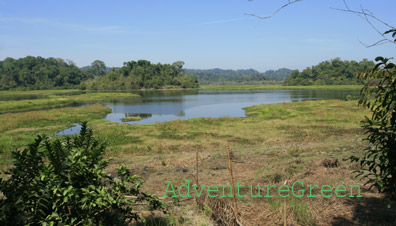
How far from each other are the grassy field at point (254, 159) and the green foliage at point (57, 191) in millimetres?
1071

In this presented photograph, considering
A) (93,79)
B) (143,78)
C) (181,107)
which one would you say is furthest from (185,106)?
(93,79)

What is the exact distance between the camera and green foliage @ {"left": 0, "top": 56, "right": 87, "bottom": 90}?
132 meters

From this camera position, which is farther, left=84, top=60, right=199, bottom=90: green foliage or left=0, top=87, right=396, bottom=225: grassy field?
left=84, top=60, right=199, bottom=90: green foliage

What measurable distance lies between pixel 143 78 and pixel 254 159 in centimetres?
13938

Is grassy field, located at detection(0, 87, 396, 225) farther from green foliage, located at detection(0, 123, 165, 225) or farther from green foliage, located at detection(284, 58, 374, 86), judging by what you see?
green foliage, located at detection(284, 58, 374, 86)

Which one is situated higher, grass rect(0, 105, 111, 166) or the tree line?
the tree line

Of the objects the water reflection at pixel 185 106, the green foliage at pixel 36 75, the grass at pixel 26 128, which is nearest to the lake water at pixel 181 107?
the water reflection at pixel 185 106

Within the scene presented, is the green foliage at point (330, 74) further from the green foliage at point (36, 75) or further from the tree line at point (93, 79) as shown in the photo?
the green foliage at point (36, 75)

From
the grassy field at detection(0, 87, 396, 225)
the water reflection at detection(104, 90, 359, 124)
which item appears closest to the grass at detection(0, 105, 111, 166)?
the grassy field at detection(0, 87, 396, 225)

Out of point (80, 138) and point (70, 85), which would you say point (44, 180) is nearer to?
point (80, 138)

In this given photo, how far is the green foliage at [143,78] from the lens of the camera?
5295 inches

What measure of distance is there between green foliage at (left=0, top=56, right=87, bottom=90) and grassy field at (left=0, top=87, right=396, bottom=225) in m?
123

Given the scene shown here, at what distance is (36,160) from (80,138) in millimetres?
813

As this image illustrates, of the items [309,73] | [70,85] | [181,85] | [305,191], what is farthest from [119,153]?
[309,73]
